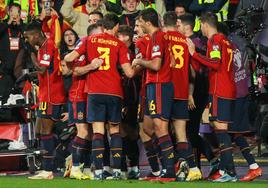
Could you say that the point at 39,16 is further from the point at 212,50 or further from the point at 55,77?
the point at 212,50

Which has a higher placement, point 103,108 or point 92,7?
point 92,7

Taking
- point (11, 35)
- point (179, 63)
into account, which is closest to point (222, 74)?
point (179, 63)

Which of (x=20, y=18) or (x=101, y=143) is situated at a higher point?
(x=20, y=18)

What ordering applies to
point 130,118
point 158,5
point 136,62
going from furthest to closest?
point 158,5
point 130,118
point 136,62

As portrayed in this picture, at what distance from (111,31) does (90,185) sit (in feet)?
7.51

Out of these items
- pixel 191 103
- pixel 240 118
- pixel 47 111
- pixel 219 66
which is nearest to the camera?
pixel 219 66

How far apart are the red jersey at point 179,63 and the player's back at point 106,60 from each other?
Result: 2.13ft

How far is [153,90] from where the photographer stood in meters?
13.9

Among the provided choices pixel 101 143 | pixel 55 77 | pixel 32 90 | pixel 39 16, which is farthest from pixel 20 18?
pixel 101 143

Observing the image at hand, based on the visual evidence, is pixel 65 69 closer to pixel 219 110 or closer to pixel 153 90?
pixel 153 90

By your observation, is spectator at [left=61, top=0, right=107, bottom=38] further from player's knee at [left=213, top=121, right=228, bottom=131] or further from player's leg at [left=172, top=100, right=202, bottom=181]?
player's knee at [left=213, top=121, right=228, bottom=131]

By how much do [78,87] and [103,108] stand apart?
76 cm

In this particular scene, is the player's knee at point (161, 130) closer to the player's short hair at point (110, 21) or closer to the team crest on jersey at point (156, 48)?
the team crest on jersey at point (156, 48)

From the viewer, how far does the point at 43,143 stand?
596 inches
